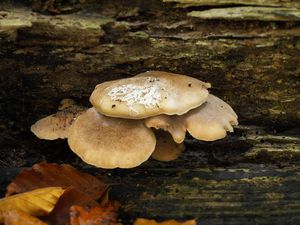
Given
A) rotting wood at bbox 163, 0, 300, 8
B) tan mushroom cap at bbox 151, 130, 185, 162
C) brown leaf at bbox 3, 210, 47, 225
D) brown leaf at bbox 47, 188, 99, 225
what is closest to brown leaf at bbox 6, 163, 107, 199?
brown leaf at bbox 47, 188, 99, 225

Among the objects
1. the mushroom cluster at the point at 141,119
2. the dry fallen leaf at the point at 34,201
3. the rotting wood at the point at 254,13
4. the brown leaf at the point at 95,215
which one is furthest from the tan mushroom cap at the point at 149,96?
the brown leaf at the point at 95,215

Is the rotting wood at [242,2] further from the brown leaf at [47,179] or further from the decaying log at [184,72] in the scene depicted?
the brown leaf at [47,179]

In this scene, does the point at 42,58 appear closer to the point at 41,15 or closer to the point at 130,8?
the point at 41,15

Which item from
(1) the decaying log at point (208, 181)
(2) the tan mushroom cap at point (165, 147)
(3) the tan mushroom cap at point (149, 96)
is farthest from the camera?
(1) the decaying log at point (208, 181)

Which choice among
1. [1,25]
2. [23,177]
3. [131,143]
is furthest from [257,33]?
[23,177]

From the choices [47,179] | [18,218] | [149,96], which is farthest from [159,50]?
[18,218]

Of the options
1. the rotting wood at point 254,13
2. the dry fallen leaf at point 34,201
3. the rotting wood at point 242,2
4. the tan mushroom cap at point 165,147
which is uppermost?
the rotting wood at point 242,2
